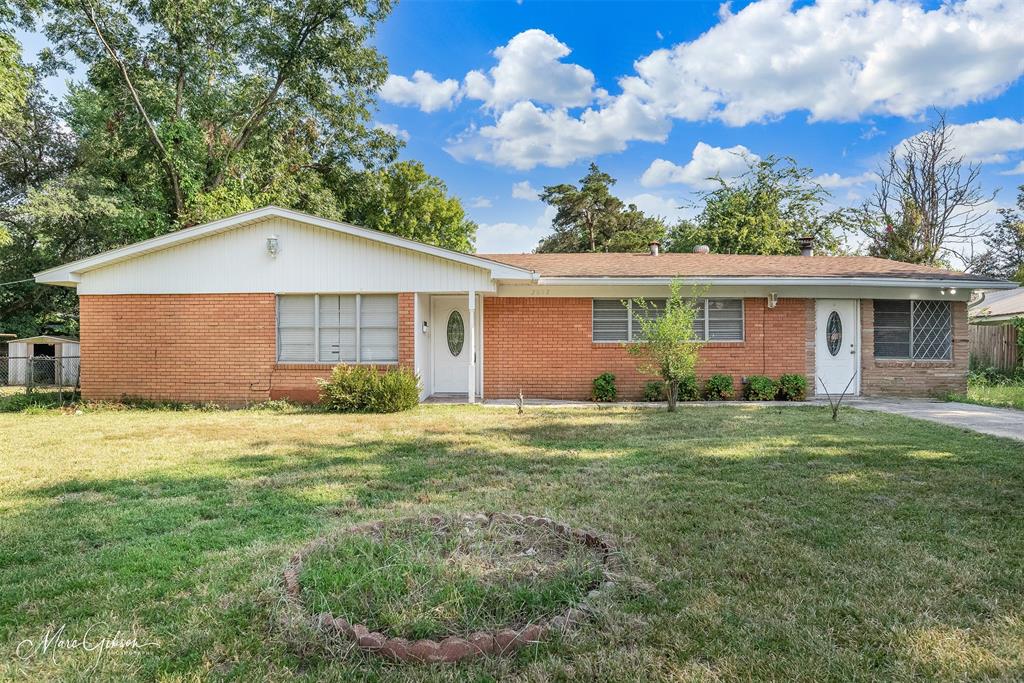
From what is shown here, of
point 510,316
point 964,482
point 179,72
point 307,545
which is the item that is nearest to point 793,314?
point 510,316

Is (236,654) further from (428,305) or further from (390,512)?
(428,305)

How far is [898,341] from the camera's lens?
12562 millimetres

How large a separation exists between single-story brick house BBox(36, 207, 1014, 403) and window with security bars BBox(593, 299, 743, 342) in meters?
0.03

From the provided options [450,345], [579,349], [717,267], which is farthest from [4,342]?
[717,267]

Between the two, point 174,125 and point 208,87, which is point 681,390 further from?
point 208,87

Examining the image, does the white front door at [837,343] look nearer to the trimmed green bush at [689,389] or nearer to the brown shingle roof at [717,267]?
the brown shingle roof at [717,267]

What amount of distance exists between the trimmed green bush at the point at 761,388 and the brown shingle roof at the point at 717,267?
7.20 ft

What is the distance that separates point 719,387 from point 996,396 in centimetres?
571

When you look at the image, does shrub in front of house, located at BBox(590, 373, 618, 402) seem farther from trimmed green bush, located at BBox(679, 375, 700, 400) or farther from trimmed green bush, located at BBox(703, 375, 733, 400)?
trimmed green bush, located at BBox(703, 375, 733, 400)

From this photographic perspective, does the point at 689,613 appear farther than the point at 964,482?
No

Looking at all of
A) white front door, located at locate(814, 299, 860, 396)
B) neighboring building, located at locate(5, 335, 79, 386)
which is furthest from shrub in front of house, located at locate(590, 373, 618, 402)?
neighboring building, located at locate(5, 335, 79, 386)

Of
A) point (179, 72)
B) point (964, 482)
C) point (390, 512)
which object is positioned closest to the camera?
point (390, 512)

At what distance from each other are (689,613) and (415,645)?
1.30 m

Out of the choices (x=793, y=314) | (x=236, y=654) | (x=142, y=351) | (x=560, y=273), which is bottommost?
(x=236, y=654)
